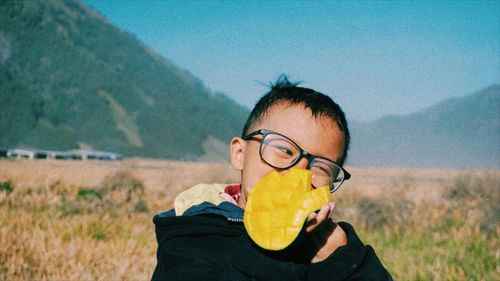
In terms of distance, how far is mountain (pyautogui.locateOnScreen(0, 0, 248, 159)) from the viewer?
77625mm

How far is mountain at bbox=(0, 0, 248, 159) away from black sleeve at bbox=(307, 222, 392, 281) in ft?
249

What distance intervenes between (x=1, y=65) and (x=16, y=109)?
11.8 m

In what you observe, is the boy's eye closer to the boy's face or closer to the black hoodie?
the boy's face

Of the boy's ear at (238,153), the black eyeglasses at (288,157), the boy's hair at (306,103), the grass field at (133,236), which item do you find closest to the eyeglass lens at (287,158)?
the black eyeglasses at (288,157)

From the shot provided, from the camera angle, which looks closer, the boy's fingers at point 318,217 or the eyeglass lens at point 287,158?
the boy's fingers at point 318,217

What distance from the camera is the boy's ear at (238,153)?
2118mm

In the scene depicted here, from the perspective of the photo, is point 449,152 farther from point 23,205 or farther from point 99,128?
point 23,205

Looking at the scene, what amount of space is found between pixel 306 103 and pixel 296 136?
198 mm

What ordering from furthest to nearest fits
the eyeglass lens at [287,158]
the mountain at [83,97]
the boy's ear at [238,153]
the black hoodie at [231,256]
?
the mountain at [83,97]
the boy's ear at [238,153]
the eyeglass lens at [287,158]
the black hoodie at [231,256]

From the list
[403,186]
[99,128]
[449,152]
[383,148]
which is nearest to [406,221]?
[403,186]

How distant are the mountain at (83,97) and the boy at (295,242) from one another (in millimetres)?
75375

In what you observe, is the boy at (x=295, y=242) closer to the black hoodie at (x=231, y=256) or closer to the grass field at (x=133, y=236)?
the black hoodie at (x=231, y=256)

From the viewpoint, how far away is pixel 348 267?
1.61m

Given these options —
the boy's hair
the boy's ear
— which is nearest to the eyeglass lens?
the boy's hair
